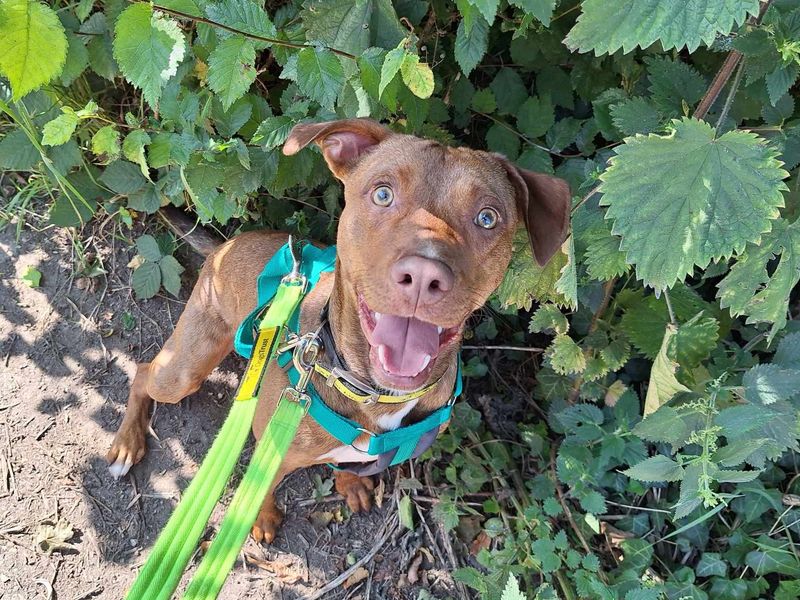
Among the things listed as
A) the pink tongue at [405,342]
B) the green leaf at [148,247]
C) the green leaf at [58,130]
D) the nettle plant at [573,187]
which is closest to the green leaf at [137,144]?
the nettle plant at [573,187]

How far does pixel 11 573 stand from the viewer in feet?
11.8

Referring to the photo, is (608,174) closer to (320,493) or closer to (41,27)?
(41,27)

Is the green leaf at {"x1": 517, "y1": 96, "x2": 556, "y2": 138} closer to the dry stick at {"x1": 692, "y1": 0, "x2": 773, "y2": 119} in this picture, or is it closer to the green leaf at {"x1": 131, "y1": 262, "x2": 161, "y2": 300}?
the dry stick at {"x1": 692, "y1": 0, "x2": 773, "y2": 119}

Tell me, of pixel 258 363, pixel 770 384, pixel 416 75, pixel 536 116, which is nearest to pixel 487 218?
pixel 416 75

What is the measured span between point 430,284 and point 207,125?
1.90 meters

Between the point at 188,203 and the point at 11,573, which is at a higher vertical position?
the point at 188,203

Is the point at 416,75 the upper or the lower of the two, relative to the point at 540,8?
lower

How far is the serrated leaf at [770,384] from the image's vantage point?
9.26 feet

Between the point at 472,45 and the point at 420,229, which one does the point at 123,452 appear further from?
the point at 472,45

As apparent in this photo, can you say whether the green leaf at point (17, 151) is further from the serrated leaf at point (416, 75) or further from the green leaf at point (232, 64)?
the serrated leaf at point (416, 75)

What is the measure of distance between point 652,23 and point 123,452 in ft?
12.0

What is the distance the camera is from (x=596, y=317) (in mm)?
3633

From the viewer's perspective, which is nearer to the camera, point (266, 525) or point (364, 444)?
point (364, 444)

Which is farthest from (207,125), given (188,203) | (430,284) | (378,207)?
(430,284)
